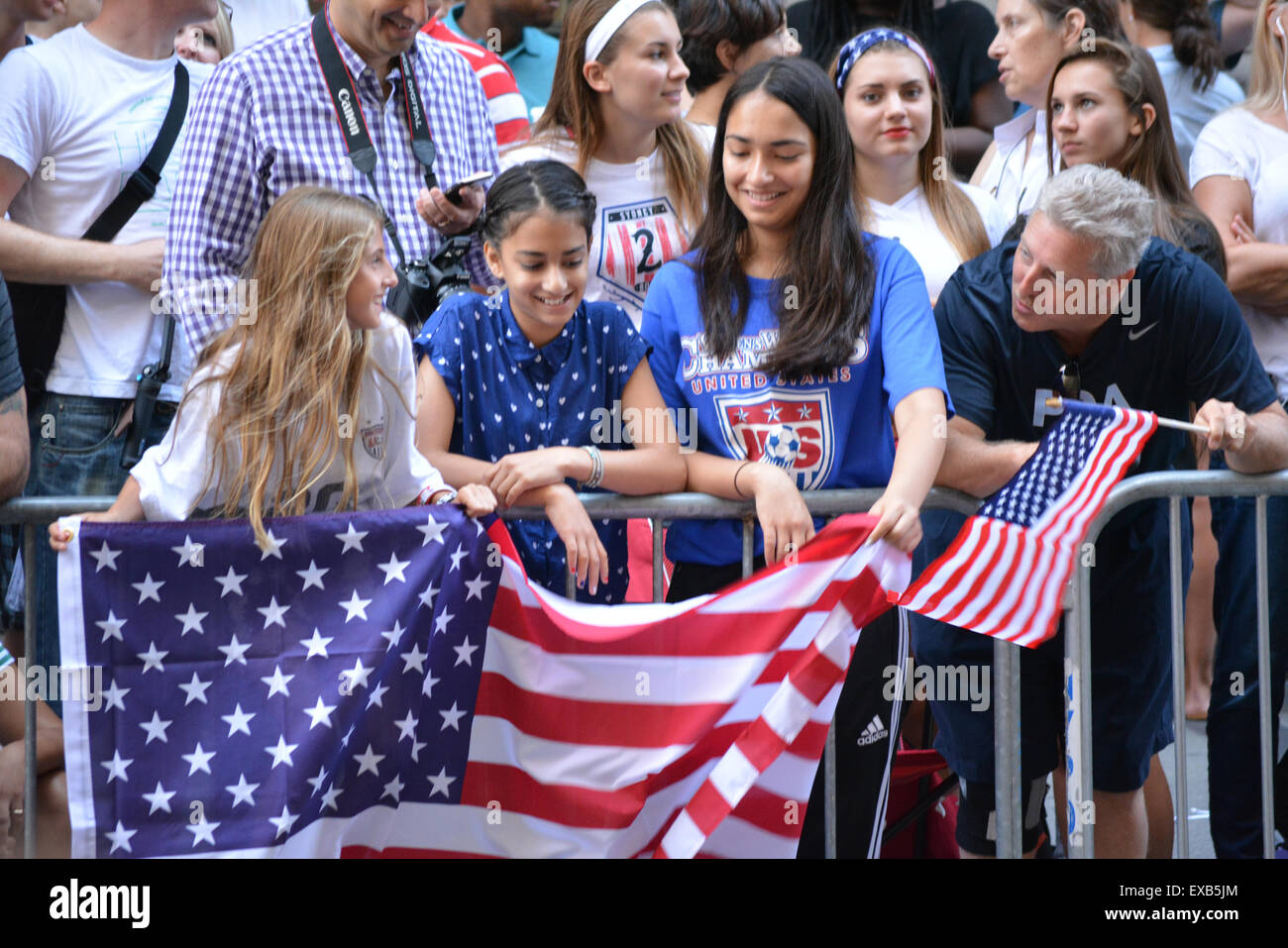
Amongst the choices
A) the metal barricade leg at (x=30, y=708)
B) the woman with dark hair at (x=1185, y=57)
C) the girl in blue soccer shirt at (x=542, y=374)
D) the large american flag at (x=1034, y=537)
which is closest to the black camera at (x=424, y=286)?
the girl in blue soccer shirt at (x=542, y=374)

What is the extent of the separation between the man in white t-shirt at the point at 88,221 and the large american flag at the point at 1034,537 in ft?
7.76

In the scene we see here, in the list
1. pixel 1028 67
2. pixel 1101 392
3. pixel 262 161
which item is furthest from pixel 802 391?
pixel 1028 67

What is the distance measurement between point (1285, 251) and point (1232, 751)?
5.72 feet

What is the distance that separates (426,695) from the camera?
4.08m

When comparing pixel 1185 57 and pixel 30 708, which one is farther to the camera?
pixel 1185 57

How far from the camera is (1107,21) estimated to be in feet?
19.5

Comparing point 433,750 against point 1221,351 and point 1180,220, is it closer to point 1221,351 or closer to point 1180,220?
point 1221,351

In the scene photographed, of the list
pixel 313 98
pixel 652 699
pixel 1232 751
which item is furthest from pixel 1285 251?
pixel 313 98

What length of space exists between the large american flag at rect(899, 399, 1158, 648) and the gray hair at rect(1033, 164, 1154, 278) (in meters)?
0.46

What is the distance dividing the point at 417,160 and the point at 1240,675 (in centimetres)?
296

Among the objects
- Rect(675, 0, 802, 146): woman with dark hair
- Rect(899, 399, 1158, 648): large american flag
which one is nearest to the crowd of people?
Rect(899, 399, 1158, 648): large american flag

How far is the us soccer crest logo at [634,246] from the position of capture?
5.20 metres

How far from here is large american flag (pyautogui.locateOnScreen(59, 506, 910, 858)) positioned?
3934 millimetres

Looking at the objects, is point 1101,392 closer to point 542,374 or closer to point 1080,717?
point 1080,717
